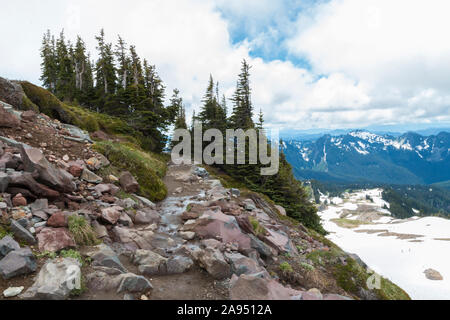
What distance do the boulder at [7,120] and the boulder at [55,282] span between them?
8.52 meters

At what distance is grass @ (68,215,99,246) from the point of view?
233 inches

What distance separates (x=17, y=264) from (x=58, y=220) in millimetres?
1860

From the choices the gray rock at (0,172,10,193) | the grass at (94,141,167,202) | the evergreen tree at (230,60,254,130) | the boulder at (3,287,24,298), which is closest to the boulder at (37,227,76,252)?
the boulder at (3,287,24,298)

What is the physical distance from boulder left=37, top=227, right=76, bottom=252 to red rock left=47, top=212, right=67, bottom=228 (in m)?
0.26

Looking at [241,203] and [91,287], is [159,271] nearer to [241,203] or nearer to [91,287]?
[91,287]

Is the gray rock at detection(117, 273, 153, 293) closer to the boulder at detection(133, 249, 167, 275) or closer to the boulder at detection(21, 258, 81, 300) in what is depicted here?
the boulder at detection(21, 258, 81, 300)

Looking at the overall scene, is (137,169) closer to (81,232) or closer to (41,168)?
(41,168)

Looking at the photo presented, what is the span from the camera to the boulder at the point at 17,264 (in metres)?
4.13

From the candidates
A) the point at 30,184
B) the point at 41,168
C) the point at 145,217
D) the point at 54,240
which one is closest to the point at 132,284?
the point at 54,240

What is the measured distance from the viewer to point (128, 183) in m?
10.9

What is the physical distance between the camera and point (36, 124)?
1123 cm
